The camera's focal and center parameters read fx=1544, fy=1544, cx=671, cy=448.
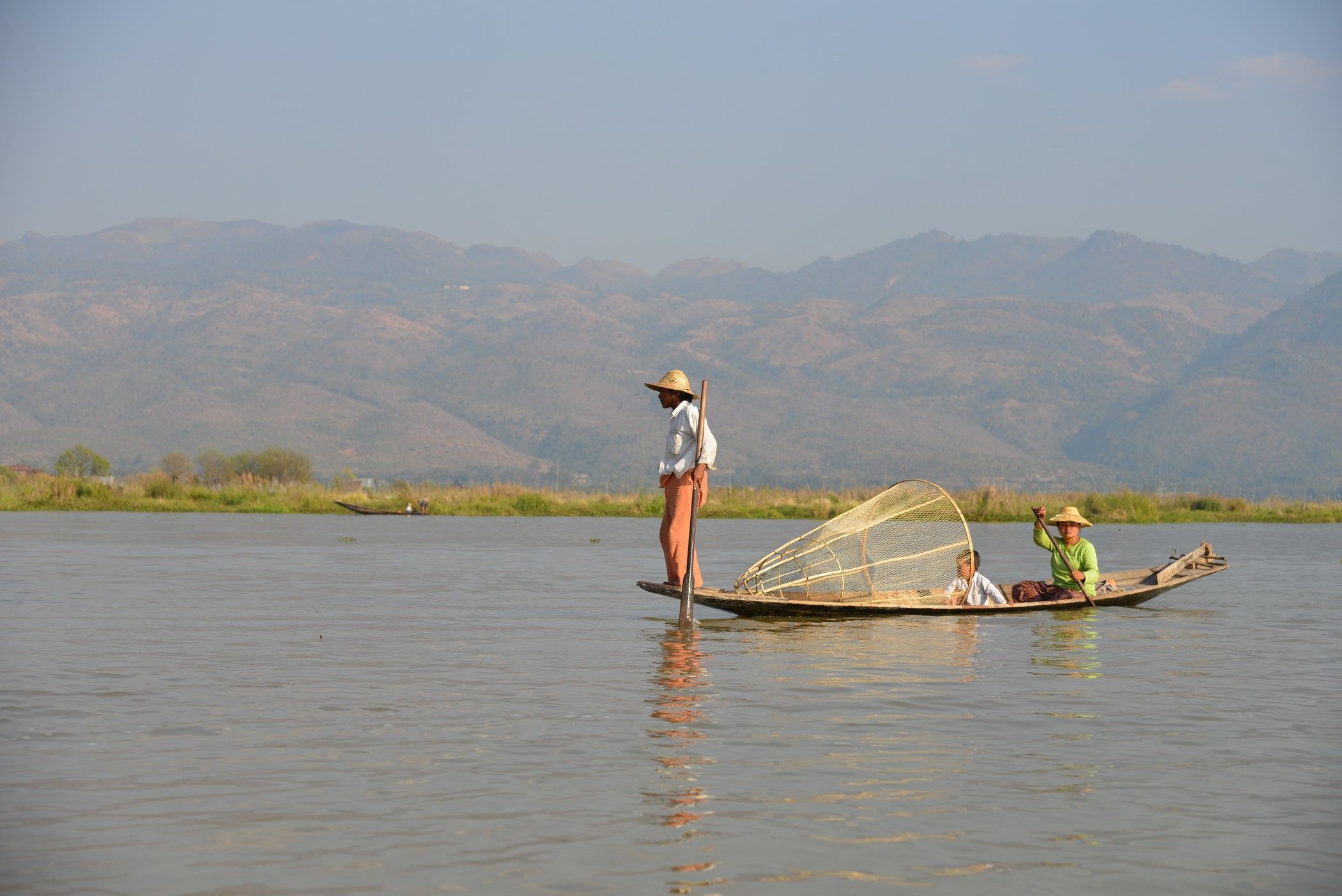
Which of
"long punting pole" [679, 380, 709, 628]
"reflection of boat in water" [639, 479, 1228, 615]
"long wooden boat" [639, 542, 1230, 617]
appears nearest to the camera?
"long punting pole" [679, 380, 709, 628]

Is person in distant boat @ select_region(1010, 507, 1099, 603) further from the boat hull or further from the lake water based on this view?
the lake water

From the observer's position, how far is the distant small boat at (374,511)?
1750 inches

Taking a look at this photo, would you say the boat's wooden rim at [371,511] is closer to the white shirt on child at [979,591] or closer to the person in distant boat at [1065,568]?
the person in distant boat at [1065,568]

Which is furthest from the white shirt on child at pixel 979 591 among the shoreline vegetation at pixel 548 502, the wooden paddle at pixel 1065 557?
the shoreline vegetation at pixel 548 502

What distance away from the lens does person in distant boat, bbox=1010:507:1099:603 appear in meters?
14.9

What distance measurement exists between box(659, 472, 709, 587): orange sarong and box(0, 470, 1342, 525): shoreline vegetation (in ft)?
97.9

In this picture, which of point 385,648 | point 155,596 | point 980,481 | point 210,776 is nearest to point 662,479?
point 385,648

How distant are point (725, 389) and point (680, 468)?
11789 centimetres

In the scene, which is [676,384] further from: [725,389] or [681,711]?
[725,389]

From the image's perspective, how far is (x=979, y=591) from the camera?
14562mm

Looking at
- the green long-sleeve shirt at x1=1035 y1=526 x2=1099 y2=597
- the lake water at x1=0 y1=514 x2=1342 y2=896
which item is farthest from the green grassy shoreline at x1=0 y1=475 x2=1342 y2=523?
the lake water at x1=0 y1=514 x2=1342 y2=896

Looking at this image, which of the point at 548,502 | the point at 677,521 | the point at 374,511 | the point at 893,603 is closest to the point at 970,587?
the point at 893,603

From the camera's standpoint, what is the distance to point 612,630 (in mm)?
13055

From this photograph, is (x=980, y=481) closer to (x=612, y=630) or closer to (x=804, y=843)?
(x=612, y=630)
